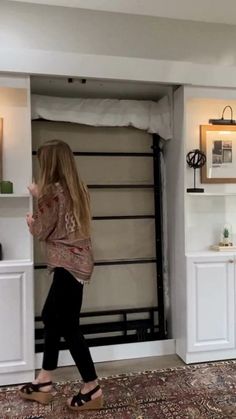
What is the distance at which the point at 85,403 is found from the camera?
2279mm

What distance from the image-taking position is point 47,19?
3.05m

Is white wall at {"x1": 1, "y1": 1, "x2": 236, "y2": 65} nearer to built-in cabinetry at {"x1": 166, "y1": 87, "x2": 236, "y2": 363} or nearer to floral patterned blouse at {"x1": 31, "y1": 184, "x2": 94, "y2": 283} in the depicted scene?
built-in cabinetry at {"x1": 166, "y1": 87, "x2": 236, "y2": 363}

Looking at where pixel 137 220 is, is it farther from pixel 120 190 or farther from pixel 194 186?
pixel 194 186

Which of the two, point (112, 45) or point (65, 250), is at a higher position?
point (112, 45)

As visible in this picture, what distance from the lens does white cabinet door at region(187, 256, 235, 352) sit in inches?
116

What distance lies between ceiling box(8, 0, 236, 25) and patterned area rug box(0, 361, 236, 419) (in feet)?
9.04

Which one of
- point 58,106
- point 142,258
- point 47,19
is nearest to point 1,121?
point 58,106

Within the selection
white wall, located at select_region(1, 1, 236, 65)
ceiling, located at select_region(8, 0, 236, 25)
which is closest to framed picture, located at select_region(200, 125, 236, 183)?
white wall, located at select_region(1, 1, 236, 65)

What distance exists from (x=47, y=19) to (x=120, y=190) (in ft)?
4.74

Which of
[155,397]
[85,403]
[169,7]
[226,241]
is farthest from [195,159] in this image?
[85,403]

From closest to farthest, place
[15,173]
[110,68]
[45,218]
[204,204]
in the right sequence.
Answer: [45,218]
[110,68]
[15,173]
[204,204]

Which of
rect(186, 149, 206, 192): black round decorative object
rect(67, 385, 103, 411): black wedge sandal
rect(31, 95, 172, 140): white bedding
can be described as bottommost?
Result: rect(67, 385, 103, 411): black wedge sandal

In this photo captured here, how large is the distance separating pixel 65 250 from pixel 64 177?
42 cm

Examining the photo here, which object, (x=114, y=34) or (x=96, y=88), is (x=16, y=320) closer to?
(x=96, y=88)
